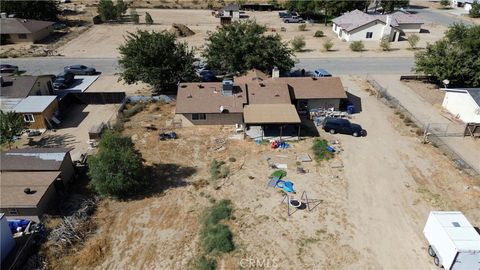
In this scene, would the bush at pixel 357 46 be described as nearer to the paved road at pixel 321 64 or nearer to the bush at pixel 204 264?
the paved road at pixel 321 64

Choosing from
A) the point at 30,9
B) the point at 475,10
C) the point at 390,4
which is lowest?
the point at 475,10

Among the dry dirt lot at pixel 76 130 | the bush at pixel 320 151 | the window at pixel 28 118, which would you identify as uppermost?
the window at pixel 28 118

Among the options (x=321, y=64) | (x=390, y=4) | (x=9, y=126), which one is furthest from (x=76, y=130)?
(x=390, y=4)

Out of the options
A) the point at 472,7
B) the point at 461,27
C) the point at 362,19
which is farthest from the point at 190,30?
the point at 472,7

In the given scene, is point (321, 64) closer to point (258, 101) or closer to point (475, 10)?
point (258, 101)

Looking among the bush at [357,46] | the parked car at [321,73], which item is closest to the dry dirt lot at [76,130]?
the parked car at [321,73]

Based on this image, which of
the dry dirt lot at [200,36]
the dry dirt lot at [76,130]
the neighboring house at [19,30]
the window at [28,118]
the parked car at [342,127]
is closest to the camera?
the dry dirt lot at [76,130]
